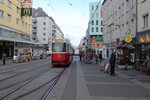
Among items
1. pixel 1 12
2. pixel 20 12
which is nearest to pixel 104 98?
pixel 1 12

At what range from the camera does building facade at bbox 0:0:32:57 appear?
33750 millimetres

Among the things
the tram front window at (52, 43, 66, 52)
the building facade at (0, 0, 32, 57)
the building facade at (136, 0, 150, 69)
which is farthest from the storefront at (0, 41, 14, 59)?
the building facade at (136, 0, 150, 69)

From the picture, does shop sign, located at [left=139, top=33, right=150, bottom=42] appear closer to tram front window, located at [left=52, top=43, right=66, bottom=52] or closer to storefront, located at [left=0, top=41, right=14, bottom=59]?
tram front window, located at [left=52, top=43, right=66, bottom=52]

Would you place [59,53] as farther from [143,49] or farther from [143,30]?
[143,30]

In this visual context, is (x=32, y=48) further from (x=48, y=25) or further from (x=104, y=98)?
(x=48, y=25)

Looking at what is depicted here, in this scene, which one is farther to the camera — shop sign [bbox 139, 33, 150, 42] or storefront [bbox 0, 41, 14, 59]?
storefront [bbox 0, 41, 14, 59]

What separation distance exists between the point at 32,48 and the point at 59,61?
74.3 feet

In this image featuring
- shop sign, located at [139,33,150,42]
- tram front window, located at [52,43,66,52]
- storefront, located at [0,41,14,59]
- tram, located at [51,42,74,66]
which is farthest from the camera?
storefront, located at [0,41,14,59]

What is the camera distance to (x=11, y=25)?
38188 millimetres

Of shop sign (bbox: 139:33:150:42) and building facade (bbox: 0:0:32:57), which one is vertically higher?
building facade (bbox: 0:0:32:57)

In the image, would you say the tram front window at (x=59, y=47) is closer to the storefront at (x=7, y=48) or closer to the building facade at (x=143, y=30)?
the building facade at (x=143, y=30)

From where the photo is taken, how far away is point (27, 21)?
50.0m

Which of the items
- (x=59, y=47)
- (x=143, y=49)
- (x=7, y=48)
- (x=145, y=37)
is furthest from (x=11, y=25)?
(x=145, y=37)

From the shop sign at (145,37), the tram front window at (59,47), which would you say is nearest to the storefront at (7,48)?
the tram front window at (59,47)
